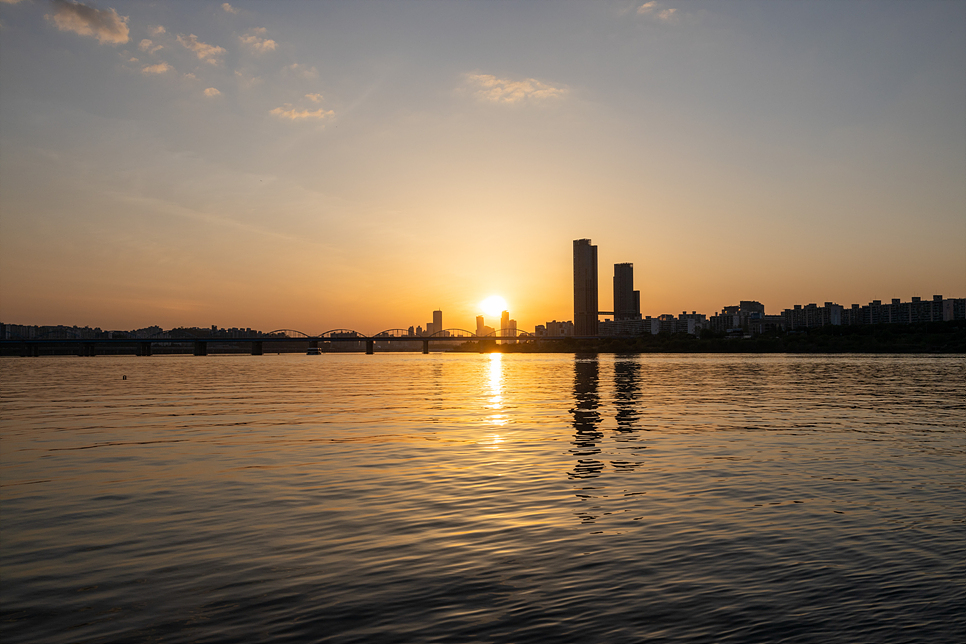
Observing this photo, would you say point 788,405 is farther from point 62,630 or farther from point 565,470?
point 62,630

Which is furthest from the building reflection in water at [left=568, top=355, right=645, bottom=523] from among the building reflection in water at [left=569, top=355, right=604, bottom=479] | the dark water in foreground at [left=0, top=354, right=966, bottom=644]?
the dark water in foreground at [left=0, top=354, right=966, bottom=644]

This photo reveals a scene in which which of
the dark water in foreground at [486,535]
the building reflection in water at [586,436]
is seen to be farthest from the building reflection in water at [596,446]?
the dark water in foreground at [486,535]

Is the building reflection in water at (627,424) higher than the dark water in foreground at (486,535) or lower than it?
lower

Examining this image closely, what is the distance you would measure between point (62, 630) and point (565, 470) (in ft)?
52.6

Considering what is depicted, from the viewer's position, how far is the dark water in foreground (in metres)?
9.83

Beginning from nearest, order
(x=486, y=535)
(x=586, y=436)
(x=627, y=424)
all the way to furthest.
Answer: (x=486, y=535) → (x=586, y=436) → (x=627, y=424)

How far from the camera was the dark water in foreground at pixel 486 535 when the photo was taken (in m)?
9.83

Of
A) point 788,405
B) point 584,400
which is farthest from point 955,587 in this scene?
point 584,400

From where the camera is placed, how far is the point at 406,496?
62.3 feet

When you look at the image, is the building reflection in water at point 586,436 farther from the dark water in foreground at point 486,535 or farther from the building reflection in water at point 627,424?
the building reflection in water at point 627,424

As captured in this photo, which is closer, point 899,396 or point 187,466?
point 187,466

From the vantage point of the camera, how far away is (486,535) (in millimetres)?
14656

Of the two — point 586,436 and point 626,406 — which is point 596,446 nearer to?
point 586,436

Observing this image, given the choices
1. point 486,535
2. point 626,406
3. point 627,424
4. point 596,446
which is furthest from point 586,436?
point 486,535
